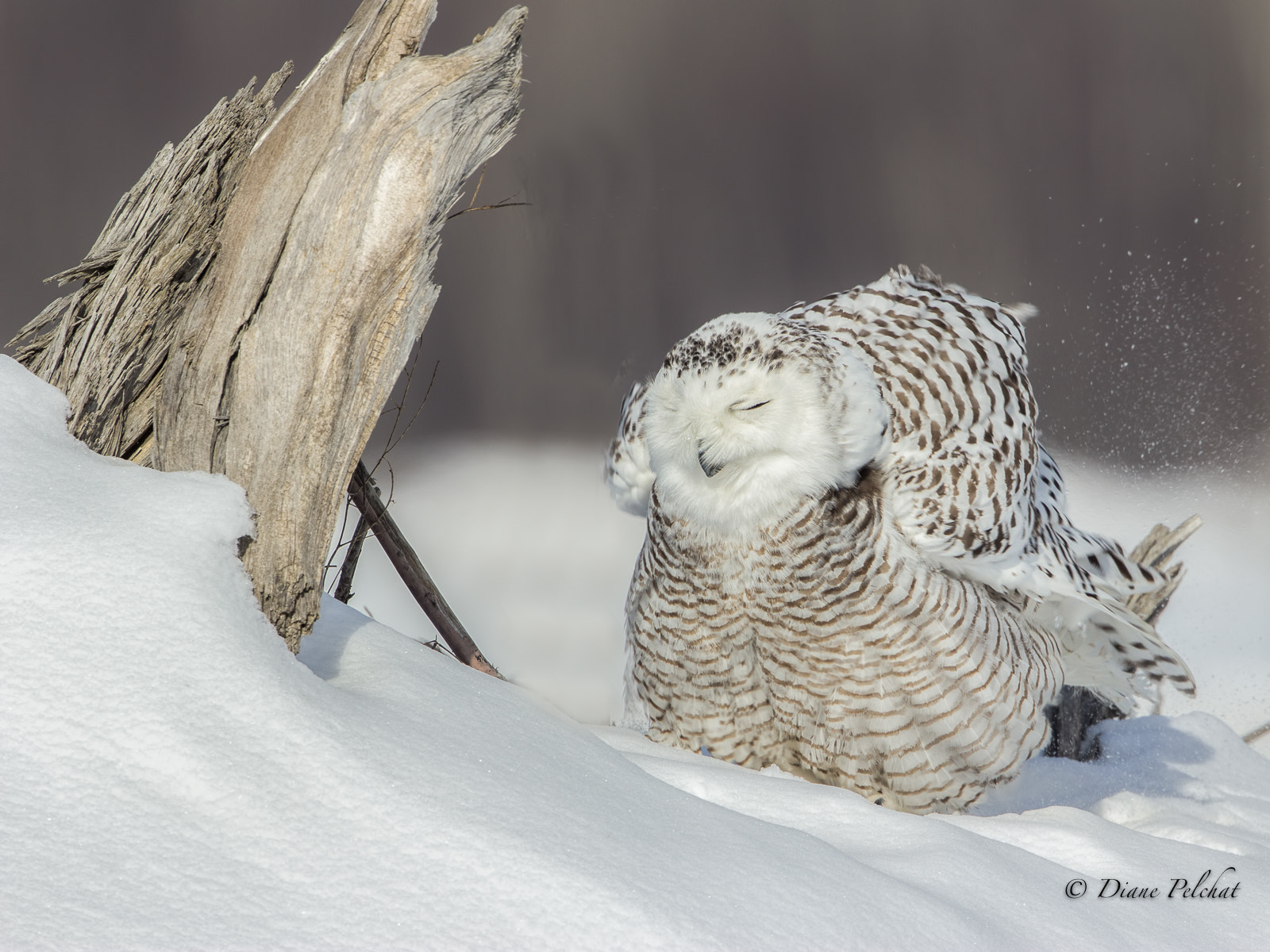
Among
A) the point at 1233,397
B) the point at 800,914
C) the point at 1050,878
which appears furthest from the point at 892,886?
the point at 1233,397

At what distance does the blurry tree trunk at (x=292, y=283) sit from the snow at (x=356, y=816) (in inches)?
2.8

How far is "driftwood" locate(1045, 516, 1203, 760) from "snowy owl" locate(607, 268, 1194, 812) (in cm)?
51

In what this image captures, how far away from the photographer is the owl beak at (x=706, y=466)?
135 centimetres

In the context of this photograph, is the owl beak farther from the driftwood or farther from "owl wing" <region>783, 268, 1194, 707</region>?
the driftwood

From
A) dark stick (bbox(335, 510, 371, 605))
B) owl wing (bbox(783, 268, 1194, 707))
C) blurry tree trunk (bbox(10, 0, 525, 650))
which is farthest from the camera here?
dark stick (bbox(335, 510, 371, 605))

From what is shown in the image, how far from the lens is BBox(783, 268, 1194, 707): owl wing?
1.48m

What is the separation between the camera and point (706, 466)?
1356mm

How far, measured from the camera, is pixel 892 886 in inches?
32.2

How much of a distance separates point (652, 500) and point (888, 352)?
18.8 inches

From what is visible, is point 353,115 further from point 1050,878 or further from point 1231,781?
point 1231,781
